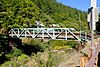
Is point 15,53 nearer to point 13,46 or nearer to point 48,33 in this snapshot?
point 13,46

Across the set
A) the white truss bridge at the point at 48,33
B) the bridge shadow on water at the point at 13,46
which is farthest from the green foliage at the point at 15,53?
the white truss bridge at the point at 48,33

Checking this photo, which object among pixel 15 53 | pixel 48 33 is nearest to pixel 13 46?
pixel 15 53

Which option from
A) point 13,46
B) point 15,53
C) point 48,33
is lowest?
Result: point 15,53

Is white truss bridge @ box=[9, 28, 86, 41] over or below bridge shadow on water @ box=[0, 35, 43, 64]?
over

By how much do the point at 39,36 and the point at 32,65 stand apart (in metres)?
8.24

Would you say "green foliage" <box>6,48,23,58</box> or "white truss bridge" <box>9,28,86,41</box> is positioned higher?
"white truss bridge" <box>9,28,86,41</box>

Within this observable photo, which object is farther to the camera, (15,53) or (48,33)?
(15,53)

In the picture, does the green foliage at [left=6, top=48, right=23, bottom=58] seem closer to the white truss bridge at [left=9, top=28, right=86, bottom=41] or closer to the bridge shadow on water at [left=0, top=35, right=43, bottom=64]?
the bridge shadow on water at [left=0, top=35, right=43, bottom=64]

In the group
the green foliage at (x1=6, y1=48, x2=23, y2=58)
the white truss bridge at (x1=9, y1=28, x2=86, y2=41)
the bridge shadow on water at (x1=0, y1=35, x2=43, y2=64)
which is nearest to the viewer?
the white truss bridge at (x1=9, y1=28, x2=86, y2=41)

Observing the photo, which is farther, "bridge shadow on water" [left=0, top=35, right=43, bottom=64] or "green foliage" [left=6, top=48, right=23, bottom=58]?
"bridge shadow on water" [left=0, top=35, right=43, bottom=64]

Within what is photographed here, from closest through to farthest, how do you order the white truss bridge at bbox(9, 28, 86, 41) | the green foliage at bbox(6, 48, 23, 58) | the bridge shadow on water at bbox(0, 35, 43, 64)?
1. the white truss bridge at bbox(9, 28, 86, 41)
2. the green foliage at bbox(6, 48, 23, 58)
3. the bridge shadow on water at bbox(0, 35, 43, 64)

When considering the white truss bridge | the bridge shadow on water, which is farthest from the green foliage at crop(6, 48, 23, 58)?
the white truss bridge

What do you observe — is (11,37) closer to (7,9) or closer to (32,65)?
(7,9)

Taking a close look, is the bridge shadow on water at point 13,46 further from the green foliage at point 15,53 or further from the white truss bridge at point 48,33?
the white truss bridge at point 48,33
